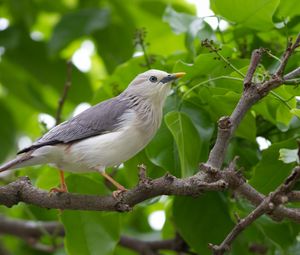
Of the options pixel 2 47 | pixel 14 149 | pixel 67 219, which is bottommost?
pixel 67 219

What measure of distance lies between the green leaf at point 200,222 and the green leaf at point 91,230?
35 cm

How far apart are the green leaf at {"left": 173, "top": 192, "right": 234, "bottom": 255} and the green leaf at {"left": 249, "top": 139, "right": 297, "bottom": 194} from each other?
0.40 m

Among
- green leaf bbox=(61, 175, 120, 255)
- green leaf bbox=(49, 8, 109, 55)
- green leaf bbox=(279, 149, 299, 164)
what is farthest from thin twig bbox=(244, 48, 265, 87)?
green leaf bbox=(49, 8, 109, 55)

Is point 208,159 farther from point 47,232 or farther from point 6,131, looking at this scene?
point 6,131

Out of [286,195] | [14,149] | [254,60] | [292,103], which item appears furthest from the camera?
[14,149]

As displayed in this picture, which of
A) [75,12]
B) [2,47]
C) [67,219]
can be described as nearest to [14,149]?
[2,47]

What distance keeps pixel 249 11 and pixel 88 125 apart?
3.49 ft

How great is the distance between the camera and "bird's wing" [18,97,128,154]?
11.8 ft

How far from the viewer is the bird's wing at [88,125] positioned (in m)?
3.59

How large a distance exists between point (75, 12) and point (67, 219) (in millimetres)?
2234

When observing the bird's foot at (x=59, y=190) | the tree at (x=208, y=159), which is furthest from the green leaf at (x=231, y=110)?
the bird's foot at (x=59, y=190)

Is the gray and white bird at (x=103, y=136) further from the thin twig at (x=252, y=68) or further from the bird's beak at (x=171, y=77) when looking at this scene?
the thin twig at (x=252, y=68)

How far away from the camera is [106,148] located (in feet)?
→ 11.5

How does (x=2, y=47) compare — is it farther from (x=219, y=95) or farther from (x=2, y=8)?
(x=219, y=95)
